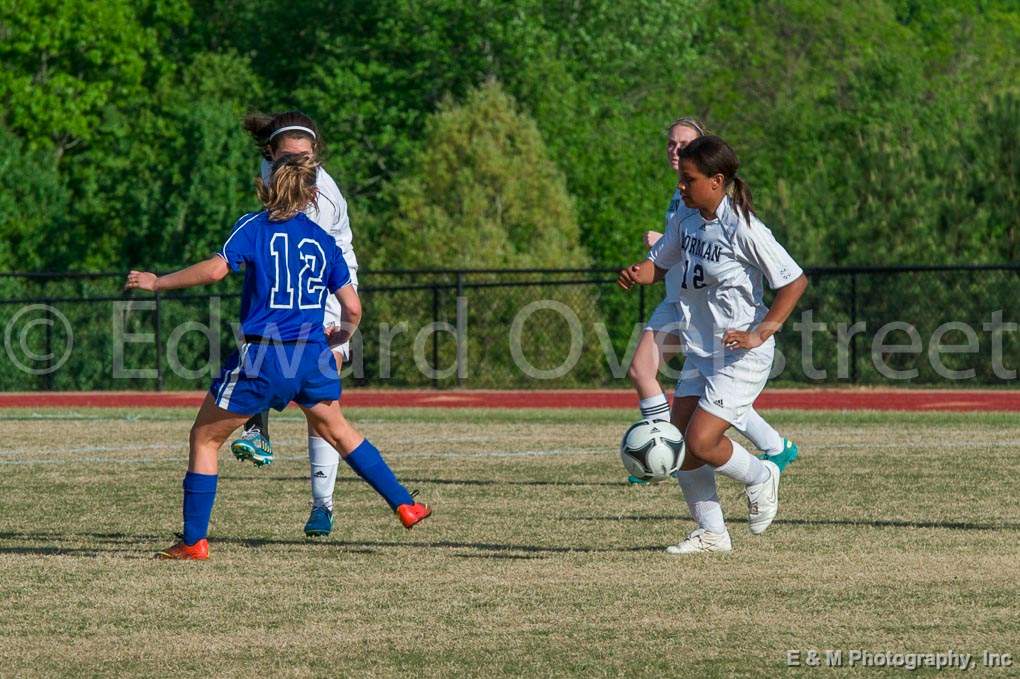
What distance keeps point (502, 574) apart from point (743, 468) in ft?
4.40

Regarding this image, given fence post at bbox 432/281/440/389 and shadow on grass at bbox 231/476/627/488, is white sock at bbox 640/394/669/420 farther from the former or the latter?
fence post at bbox 432/281/440/389

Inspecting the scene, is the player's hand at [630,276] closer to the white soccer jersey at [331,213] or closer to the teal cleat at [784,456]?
the white soccer jersey at [331,213]

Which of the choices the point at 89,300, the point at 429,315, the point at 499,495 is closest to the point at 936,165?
the point at 429,315

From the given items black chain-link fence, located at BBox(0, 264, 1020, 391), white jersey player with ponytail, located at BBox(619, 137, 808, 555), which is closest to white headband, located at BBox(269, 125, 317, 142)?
white jersey player with ponytail, located at BBox(619, 137, 808, 555)

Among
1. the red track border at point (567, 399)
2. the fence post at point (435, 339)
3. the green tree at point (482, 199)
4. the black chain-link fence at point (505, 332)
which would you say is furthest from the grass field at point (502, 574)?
the green tree at point (482, 199)

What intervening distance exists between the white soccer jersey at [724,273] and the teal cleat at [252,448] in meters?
2.24

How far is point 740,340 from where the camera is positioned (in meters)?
7.52

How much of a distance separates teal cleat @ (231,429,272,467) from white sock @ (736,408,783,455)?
2.71 m

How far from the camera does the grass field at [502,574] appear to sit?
5.63 m

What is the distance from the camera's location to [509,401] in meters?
23.2

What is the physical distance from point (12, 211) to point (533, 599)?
116ft

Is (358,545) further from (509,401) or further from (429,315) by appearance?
(429,315)

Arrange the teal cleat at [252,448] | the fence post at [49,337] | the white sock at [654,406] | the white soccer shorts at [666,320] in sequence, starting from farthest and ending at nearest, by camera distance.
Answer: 1. the fence post at [49,337]
2. the white sock at [654,406]
3. the white soccer shorts at [666,320]
4. the teal cleat at [252,448]

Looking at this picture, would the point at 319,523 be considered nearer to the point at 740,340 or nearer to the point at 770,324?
the point at 740,340
